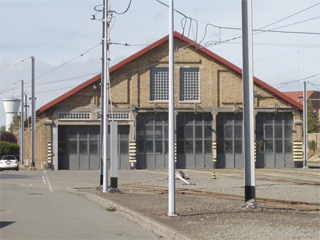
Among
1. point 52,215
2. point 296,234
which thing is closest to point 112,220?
point 52,215

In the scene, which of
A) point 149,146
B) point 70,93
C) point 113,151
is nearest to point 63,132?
point 70,93

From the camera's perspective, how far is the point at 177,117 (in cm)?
4475

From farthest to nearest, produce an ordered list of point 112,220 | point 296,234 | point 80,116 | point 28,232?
point 80,116, point 112,220, point 28,232, point 296,234

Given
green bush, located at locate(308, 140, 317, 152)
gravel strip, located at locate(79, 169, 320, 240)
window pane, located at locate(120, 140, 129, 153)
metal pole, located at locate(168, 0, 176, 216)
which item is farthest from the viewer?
green bush, located at locate(308, 140, 317, 152)

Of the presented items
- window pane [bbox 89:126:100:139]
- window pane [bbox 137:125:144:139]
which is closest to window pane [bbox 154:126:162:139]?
window pane [bbox 137:125:144:139]

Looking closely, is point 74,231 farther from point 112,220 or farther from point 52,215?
point 52,215

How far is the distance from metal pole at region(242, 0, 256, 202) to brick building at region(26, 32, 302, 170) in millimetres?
31061

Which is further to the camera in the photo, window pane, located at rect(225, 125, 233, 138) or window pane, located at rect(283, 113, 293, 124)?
window pane, located at rect(283, 113, 293, 124)

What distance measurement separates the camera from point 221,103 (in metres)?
44.8

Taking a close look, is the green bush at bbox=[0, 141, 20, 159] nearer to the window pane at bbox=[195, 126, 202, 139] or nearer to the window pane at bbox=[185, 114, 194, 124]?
the window pane at bbox=[185, 114, 194, 124]

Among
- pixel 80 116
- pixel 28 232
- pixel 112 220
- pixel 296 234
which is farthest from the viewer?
pixel 80 116

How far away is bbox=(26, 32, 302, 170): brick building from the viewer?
143 ft

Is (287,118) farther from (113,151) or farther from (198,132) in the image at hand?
(113,151)

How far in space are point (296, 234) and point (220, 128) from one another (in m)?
36.2
